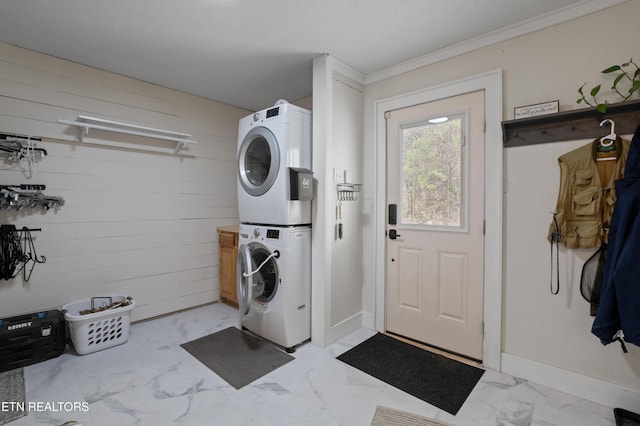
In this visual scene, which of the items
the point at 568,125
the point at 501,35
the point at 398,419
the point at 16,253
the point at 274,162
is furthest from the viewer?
the point at 274,162

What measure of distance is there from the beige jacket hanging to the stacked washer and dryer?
1762mm

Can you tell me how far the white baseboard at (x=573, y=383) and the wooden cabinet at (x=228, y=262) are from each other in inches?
107

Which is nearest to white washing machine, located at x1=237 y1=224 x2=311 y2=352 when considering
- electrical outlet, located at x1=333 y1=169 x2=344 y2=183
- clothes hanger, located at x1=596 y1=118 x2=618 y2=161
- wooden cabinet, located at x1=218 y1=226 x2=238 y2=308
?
electrical outlet, located at x1=333 y1=169 x2=344 y2=183

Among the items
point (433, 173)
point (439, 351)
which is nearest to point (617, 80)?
point (433, 173)

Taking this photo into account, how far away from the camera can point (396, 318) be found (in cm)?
276

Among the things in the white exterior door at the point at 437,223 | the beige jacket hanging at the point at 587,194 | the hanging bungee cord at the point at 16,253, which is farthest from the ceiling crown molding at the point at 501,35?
the hanging bungee cord at the point at 16,253

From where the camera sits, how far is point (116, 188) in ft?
9.65

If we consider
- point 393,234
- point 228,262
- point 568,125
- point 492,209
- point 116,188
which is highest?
point 568,125

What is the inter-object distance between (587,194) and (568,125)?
47 cm

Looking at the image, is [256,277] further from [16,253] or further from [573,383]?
[573,383]

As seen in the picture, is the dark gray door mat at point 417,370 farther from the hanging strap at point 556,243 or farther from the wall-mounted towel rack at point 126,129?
the wall-mounted towel rack at point 126,129

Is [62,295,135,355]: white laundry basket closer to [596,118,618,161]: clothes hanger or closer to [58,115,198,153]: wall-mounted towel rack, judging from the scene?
[58,115,198,153]: wall-mounted towel rack

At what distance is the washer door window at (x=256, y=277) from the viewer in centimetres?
256

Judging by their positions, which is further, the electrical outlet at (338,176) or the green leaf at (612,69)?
the electrical outlet at (338,176)
